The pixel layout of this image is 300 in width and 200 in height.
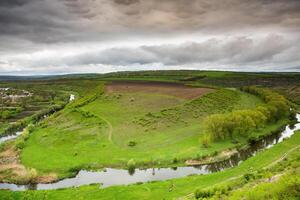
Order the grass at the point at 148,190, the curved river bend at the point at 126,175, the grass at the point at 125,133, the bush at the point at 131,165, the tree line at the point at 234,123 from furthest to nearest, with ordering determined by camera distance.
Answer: the tree line at the point at 234,123, the grass at the point at 125,133, the bush at the point at 131,165, the curved river bend at the point at 126,175, the grass at the point at 148,190

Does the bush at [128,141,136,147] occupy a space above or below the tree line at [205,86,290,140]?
below

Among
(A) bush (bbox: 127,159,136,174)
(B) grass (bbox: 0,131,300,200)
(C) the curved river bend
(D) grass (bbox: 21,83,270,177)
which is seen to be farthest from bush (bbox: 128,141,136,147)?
(B) grass (bbox: 0,131,300,200)

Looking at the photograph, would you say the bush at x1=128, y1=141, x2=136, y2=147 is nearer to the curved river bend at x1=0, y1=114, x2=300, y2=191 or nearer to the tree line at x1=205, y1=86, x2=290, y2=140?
the curved river bend at x1=0, y1=114, x2=300, y2=191

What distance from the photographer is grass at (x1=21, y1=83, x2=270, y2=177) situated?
8112cm

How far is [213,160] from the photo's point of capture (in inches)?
3118

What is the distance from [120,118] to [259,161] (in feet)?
199

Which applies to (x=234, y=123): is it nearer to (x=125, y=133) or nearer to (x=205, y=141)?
(x=205, y=141)

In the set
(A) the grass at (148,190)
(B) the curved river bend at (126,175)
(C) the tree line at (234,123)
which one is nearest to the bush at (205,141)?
(C) the tree line at (234,123)

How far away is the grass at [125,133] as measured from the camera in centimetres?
8112

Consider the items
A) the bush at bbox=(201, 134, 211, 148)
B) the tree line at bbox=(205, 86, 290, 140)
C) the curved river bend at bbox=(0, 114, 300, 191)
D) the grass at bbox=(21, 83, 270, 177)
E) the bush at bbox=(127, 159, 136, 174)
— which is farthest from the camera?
the tree line at bbox=(205, 86, 290, 140)

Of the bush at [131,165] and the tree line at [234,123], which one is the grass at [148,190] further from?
the tree line at [234,123]

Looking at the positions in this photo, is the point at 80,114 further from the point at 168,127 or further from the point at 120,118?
the point at 168,127

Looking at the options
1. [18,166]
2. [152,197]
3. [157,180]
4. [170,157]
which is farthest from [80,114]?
[152,197]

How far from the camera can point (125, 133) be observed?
104188 mm
